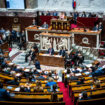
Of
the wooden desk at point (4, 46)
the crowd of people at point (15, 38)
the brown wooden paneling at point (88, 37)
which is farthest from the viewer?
the crowd of people at point (15, 38)

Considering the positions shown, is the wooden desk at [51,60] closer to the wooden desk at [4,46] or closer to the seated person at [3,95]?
the wooden desk at [4,46]

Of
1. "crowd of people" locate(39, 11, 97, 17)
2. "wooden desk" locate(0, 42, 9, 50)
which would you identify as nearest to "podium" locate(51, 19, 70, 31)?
"crowd of people" locate(39, 11, 97, 17)

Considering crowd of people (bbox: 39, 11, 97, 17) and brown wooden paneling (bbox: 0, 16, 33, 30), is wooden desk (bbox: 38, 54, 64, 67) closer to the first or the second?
crowd of people (bbox: 39, 11, 97, 17)

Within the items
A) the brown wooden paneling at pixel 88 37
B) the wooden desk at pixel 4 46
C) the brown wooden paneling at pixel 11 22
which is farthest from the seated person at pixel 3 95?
the brown wooden paneling at pixel 11 22

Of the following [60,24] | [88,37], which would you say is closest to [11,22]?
[60,24]

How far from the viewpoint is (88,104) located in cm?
821

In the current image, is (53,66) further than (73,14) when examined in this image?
No

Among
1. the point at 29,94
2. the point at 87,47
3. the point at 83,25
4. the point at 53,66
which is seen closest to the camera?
the point at 29,94

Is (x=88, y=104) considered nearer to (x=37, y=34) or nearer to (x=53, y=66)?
(x=53, y=66)

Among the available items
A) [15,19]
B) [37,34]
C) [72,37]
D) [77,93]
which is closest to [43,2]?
[15,19]

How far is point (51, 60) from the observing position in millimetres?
16062

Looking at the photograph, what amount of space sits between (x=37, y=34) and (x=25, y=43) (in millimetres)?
1667

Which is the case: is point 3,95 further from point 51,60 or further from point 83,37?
point 83,37

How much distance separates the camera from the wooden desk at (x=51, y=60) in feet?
51.9
